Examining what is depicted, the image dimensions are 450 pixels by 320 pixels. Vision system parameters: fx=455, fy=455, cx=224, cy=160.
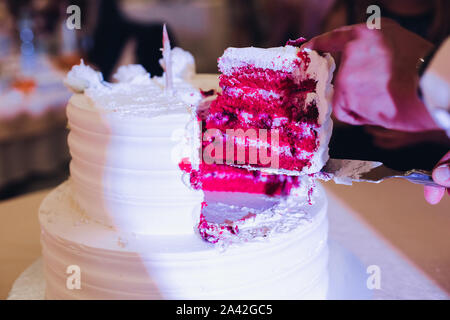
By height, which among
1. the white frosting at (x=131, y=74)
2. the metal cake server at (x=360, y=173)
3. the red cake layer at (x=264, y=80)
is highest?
the red cake layer at (x=264, y=80)

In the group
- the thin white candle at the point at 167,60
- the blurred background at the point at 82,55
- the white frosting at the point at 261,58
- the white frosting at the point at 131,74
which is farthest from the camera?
the blurred background at the point at 82,55

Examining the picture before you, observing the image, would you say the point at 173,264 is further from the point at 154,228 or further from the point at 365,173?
the point at 365,173

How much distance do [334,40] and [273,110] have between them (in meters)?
0.28

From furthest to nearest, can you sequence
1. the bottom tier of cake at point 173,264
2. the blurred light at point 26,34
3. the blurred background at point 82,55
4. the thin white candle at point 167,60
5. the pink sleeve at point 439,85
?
the blurred light at point 26,34, the blurred background at point 82,55, the thin white candle at point 167,60, the bottom tier of cake at point 173,264, the pink sleeve at point 439,85

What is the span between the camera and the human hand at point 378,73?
4.09 ft

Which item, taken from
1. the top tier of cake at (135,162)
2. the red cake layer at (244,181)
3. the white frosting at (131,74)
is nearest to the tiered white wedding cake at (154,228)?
the top tier of cake at (135,162)

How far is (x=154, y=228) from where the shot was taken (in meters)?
1.33

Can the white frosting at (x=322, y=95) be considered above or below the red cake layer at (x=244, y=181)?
above

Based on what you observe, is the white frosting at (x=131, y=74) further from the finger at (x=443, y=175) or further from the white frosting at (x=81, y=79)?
the finger at (x=443, y=175)

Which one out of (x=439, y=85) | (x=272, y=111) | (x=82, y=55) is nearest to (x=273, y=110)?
A: (x=272, y=111)

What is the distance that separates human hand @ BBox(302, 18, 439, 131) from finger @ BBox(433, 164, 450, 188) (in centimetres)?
12

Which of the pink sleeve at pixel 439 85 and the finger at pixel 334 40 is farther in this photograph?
the finger at pixel 334 40

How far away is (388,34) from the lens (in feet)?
4.17

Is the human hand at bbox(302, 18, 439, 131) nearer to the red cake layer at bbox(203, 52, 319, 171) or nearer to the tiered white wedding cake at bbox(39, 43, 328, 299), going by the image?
the red cake layer at bbox(203, 52, 319, 171)
